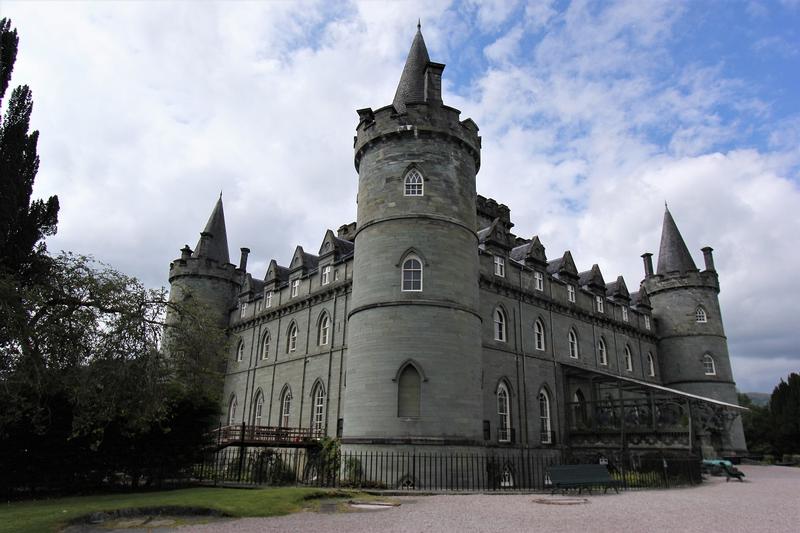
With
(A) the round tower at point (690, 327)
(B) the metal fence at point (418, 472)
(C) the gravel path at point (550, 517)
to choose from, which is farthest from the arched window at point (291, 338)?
(A) the round tower at point (690, 327)

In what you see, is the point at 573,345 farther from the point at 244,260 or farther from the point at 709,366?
the point at 244,260

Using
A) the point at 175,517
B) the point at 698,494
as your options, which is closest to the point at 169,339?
the point at 175,517

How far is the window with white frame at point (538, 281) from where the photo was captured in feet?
99.4

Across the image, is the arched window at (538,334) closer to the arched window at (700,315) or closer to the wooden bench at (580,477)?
the wooden bench at (580,477)

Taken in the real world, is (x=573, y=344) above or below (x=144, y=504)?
above

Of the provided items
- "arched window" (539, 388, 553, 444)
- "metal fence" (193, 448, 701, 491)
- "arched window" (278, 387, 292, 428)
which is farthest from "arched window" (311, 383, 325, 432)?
"arched window" (539, 388, 553, 444)

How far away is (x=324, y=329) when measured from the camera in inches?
1163

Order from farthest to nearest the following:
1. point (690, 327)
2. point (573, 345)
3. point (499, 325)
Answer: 1. point (690, 327)
2. point (573, 345)
3. point (499, 325)

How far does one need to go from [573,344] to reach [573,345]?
0.21 feet

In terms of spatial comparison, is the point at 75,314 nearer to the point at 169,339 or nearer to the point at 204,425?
the point at 169,339

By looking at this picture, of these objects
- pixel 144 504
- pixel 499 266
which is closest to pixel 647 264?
pixel 499 266

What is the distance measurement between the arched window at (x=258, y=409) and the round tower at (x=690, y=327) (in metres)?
27.9

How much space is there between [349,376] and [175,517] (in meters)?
9.35

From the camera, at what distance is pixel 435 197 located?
21.8 m
